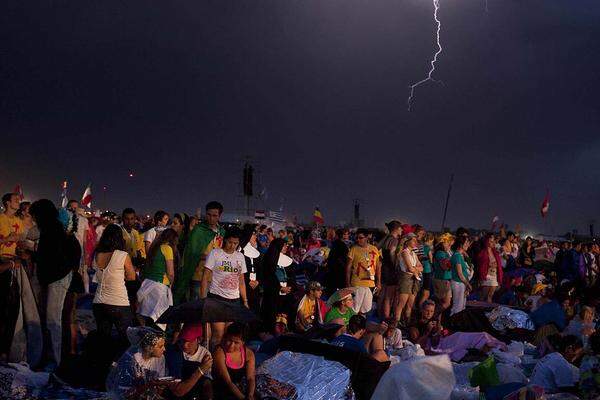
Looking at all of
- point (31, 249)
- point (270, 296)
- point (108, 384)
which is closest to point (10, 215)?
point (31, 249)

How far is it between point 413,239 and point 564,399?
18.6 feet

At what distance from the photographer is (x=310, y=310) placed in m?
9.82

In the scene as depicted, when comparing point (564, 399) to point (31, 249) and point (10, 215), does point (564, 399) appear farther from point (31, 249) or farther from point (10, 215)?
point (10, 215)

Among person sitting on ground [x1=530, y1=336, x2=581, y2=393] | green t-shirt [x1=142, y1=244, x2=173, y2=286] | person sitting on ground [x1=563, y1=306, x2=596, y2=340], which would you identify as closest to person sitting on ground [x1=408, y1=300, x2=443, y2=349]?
person sitting on ground [x1=563, y1=306, x2=596, y2=340]

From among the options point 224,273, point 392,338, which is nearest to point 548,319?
point 392,338

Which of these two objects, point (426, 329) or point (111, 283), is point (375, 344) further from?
point (111, 283)

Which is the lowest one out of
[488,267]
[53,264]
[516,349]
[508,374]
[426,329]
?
[516,349]

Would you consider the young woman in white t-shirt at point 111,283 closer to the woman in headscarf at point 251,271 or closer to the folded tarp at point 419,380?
the woman in headscarf at point 251,271

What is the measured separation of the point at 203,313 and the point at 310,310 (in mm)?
3722

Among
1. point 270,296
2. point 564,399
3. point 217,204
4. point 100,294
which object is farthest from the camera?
point 270,296

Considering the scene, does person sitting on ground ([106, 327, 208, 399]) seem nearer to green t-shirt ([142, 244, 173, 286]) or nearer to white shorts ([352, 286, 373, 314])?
green t-shirt ([142, 244, 173, 286])

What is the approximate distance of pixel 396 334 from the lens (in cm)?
915

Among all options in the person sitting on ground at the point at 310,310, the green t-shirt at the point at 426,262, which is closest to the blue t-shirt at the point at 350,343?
the person sitting on ground at the point at 310,310

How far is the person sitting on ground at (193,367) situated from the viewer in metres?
5.72
